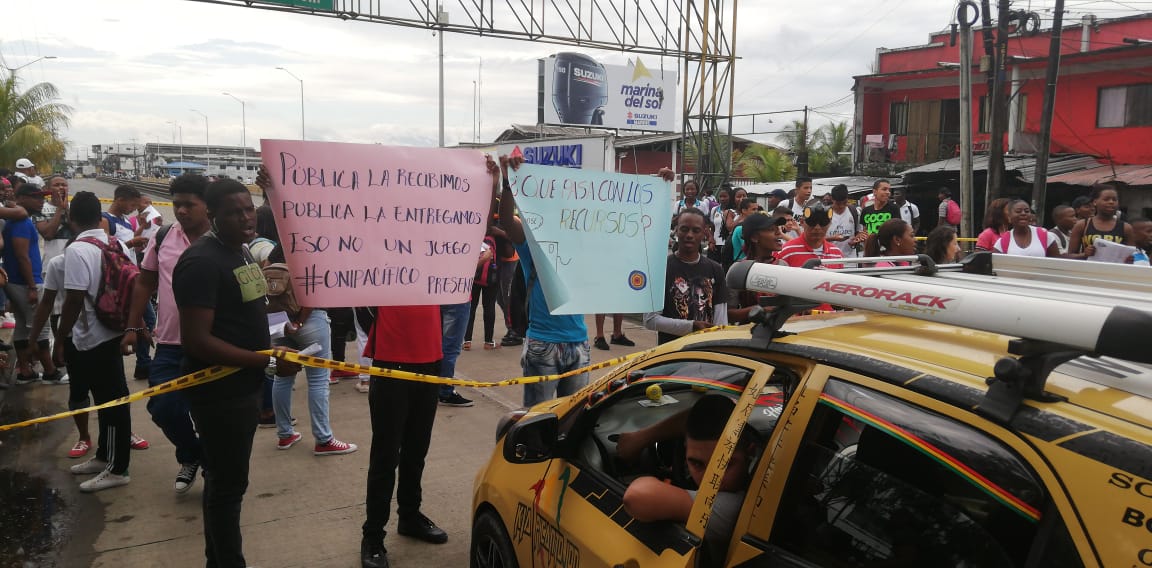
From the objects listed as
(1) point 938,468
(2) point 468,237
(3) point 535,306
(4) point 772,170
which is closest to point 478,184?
(2) point 468,237

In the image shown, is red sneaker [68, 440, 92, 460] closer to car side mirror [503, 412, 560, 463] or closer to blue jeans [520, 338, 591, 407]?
blue jeans [520, 338, 591, 407]

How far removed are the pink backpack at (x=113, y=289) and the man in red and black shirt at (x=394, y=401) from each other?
6.64 feet

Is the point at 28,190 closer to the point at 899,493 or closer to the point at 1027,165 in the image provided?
the point at 899,493

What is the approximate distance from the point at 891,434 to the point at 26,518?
188 inches

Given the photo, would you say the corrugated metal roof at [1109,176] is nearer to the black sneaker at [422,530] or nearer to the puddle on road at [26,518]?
the black sneaker at [422,530]

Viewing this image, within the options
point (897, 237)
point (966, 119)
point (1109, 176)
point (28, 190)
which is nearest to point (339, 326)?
point (28, 190)

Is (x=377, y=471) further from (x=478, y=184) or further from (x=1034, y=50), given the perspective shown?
(x=1034, y=50)

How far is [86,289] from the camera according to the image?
4.90 m

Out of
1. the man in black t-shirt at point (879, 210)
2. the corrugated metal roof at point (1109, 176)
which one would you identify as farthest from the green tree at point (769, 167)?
the man in black t-shirt at point (879, 210)

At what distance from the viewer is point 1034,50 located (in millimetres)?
27672

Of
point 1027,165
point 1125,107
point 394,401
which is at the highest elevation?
point 1125,107

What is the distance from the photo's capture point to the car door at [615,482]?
7.32ft

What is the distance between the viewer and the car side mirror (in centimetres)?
296

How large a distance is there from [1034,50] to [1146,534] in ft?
103
